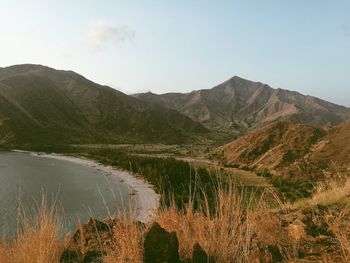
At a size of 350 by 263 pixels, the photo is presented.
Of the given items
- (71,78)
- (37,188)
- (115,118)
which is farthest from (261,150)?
(71,78)

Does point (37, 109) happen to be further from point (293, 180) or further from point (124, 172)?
point (293, 180)

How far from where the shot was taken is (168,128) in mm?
129375

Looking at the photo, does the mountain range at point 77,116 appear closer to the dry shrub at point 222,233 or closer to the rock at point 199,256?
the dry shrub at point 222,233

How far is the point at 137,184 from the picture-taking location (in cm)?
4109

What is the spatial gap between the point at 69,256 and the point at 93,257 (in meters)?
0.28

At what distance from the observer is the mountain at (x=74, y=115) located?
104 m

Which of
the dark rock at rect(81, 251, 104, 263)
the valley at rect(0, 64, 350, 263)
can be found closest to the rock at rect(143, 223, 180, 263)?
the valley at rect(0, 64, 350, 263)

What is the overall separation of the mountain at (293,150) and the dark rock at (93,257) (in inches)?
1052

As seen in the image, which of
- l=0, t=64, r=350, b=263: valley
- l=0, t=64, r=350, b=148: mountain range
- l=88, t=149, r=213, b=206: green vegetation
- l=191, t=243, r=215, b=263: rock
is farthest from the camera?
l=0, t=64, r=350, b=148: mountain range

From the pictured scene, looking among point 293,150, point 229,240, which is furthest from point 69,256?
point 293,150

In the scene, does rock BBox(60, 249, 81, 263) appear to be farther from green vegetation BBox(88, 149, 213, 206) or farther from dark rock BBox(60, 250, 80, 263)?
green vegetation BBox(88, 149, 213, 206)

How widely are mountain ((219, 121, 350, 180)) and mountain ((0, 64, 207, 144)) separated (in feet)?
192

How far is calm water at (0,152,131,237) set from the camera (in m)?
28.2

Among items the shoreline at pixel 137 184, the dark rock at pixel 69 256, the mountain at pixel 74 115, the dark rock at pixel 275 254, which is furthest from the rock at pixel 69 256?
the mountain at pixel 74 115
